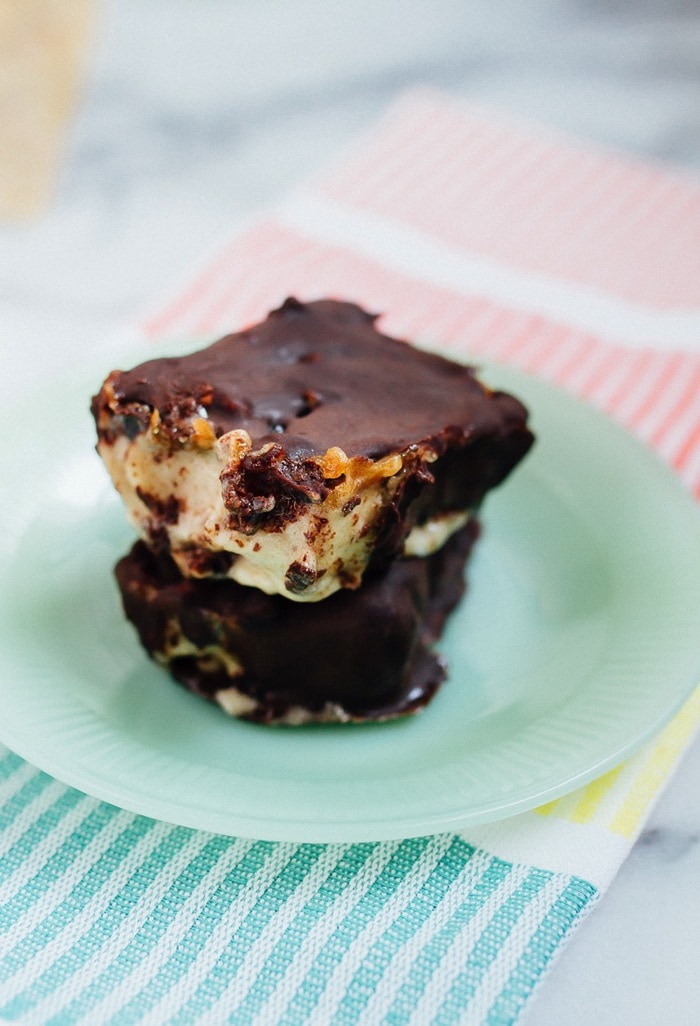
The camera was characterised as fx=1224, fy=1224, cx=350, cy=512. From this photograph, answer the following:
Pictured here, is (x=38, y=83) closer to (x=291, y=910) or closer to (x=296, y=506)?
(x=296, y=506)

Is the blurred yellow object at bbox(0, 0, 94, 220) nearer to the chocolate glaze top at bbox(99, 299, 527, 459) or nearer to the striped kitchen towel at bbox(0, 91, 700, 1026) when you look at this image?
the chocolate glaze top at bbox(99, 299, 527, 459)

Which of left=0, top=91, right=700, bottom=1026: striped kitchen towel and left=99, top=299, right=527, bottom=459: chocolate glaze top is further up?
left=99, top=299, right=527, bottom=459: chocolate glaze top

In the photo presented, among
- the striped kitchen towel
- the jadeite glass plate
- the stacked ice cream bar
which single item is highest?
the stacked ice cream bar

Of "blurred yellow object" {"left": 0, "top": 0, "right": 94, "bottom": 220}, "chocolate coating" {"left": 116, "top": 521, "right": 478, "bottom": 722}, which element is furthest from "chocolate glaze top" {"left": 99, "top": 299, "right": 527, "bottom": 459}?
"blurred yellow object" {"left": 0, "top": 0, "right": 94, "bottom": 220}

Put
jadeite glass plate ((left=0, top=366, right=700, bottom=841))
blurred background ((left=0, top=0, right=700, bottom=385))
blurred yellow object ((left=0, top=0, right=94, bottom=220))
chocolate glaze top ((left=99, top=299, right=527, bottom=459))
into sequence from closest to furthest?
jadeite glass plate ((left=0, top=366, right=700, bottom=841)) → chocolate glaze top ((left=99, top=299, right=527, bottom=459)) → blurred background ((left=0, top=0, right=700, bottom=385)) → blurred yellow object ((left=0, top=0, right=94, bottom=220))

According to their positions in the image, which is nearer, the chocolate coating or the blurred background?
the chocolate coating

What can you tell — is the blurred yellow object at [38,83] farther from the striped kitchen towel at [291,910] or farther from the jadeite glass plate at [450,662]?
the striped kitchen towel at [291,910]

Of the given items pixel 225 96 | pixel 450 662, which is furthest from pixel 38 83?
pixel 450 662
